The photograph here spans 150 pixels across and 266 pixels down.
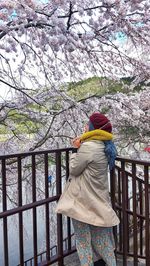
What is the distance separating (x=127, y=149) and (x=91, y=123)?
5.18m

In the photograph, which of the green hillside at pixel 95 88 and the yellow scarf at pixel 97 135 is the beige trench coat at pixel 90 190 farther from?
the green hillside at pixel 95 88

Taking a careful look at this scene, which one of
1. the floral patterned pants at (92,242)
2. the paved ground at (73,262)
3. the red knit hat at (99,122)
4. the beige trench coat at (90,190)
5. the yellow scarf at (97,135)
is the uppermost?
the red knit hat at (99,122)

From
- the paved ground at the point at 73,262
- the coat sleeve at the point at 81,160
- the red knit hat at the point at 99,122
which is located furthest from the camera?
the paved ground at the point at 73,262

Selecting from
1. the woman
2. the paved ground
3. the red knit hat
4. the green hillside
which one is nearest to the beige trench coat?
the woman

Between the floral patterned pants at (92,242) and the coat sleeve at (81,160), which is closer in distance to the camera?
the coat sleeve at (81,160)

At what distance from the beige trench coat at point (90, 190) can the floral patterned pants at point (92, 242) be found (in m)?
0.16

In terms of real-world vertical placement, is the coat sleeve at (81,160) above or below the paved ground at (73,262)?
above

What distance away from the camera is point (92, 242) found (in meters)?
2.42

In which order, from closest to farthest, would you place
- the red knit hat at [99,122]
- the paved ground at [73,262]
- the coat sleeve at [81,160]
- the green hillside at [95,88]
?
the coat sleeve at [81,160] → the red knit hat at [99,122] → the paved ground at [73,262] → the green hillside at [95,88]

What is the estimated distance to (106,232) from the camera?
238 centimetres

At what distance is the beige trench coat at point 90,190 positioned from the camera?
2.19m

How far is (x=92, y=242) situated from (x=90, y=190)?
0.48 m

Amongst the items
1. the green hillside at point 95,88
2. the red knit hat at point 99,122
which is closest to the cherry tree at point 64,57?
the green hillside at point 95,88

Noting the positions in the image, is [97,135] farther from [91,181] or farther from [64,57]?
[64,57]
